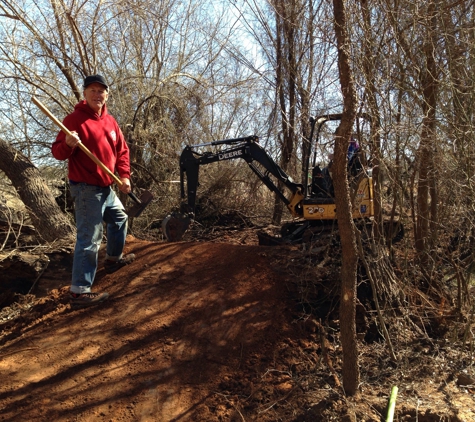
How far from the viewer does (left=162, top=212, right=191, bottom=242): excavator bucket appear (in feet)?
22.7

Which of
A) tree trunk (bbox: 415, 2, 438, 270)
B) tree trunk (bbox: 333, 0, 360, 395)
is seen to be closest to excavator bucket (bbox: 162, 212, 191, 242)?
tree trunk (bbox: 415, 2, 438, 270)

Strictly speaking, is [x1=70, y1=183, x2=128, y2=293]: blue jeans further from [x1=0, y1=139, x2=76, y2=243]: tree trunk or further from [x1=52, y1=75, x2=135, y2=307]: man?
[x1=0, y1=139, x2=76, y2=243]: tree trunk

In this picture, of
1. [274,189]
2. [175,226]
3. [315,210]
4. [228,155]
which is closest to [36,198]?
[175,226]

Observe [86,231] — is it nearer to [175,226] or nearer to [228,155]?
[175,226]

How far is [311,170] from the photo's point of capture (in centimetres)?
694

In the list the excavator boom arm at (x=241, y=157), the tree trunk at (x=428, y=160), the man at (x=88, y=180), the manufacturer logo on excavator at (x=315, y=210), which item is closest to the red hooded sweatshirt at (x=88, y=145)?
the man at (x=88, y=180)

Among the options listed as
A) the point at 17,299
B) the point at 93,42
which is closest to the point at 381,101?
the point at 17,299

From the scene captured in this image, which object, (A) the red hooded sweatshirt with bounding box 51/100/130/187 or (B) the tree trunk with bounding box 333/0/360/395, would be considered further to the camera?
(A) the red hooded sweatshirt with bounding box 51/100/130/187

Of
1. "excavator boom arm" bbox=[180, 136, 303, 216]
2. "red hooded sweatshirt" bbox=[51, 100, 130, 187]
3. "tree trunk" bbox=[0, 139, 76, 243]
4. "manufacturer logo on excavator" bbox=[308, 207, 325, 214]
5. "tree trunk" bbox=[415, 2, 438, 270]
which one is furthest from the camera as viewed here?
"excavator boom arm" bbox=[180, 136, 303, 216]

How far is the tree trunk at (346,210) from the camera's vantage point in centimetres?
298

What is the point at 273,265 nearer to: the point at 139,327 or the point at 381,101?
the point at 139,327

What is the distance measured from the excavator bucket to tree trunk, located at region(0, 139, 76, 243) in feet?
5.73

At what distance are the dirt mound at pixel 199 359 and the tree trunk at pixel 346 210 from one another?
28cm

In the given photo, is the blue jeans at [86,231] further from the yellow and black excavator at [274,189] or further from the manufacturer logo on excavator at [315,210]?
the manufacturer logo on excavator at [315,210]
